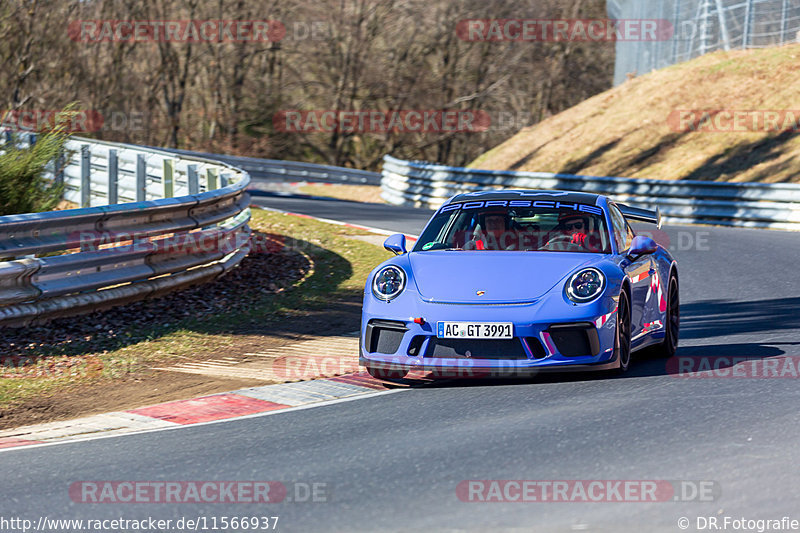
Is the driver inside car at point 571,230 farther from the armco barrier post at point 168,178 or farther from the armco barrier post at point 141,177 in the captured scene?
the armco barrier post at point 141,177

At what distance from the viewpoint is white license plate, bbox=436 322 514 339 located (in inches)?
274

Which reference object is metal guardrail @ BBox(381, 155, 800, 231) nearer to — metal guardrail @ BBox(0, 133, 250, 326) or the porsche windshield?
metal guardrail @ BBox(0, 133, 250, 326)

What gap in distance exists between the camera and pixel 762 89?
31484 millimetres

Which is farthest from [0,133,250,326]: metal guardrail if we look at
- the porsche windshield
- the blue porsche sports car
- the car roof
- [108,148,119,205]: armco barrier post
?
the car roof

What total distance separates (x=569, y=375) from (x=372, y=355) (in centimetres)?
144

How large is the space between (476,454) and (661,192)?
19.1 meters

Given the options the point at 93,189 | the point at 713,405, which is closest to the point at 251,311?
the point at 713,405

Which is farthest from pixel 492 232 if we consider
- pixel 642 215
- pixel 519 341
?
pixel 642 215

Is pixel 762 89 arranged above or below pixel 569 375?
above

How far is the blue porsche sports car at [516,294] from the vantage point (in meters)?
7.01

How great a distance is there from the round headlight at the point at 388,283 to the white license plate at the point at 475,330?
0.51m

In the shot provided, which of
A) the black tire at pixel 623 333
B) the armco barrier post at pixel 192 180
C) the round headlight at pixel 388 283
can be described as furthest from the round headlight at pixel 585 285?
the armco barrier post at pixel 192 180

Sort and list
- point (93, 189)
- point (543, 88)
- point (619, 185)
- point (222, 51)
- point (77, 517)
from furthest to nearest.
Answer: point (543, 88)
point (222, 51)
point (619, 185)
point (93, 189)
point (77, 517)

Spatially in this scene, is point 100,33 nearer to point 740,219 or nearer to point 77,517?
point 740,219
